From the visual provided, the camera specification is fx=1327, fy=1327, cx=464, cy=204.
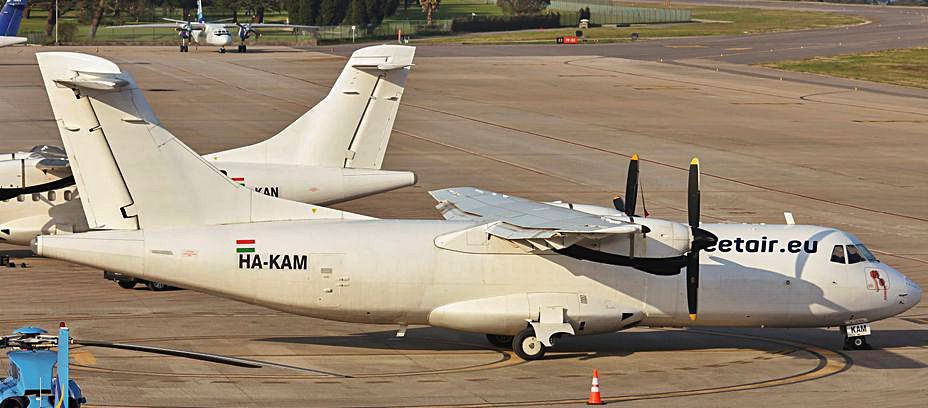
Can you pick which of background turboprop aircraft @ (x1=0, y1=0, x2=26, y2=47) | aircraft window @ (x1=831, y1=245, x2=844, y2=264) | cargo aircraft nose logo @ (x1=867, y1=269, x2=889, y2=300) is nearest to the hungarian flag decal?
aircraft window @ (x1=831, y1=245, x2=844, y2=264)

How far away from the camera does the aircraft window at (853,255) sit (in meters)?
29.3

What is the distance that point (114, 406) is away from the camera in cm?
2319

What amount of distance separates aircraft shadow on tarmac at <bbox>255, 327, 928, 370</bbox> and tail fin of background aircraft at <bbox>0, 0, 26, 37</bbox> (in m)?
69.0

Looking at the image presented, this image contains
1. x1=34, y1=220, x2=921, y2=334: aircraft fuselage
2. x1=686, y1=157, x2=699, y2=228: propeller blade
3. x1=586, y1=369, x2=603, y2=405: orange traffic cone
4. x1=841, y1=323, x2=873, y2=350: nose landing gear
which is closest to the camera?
x1=586, y1=369, x2=603, y2=405: orange traffic cone

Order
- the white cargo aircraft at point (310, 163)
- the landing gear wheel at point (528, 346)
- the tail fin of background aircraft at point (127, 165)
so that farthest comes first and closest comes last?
the white cargo aircraft at point (310, 163), the landing gear wheel at point (528, 346), the tail fin of background aircraft at point (127, 165)

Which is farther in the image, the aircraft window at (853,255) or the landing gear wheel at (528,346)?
the aircraft window at (853,255)

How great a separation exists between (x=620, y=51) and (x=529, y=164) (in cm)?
7226

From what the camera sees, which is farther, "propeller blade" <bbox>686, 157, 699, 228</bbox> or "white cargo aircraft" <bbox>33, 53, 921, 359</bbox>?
"white cargo aircraft" <bbox>33, 53, 921, 359</bbox>

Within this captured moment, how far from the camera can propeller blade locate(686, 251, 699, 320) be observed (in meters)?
26.3

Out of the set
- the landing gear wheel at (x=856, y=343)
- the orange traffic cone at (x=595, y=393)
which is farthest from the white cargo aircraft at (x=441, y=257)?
the orange traffic cone at (x=595, y=393)

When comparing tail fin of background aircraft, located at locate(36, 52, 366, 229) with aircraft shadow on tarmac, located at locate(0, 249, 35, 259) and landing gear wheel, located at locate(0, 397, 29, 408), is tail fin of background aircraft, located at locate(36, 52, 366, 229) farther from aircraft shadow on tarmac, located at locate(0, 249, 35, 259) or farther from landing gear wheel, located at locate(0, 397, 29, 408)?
aircraft shadow on tarmac, located at locate(0, 249, 35, 259)

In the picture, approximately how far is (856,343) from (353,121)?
598 inches

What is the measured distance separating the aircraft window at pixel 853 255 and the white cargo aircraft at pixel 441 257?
0.03 meters

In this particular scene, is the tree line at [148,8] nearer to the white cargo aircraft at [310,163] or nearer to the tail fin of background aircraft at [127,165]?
the white cargo aircraft at [310,163]
